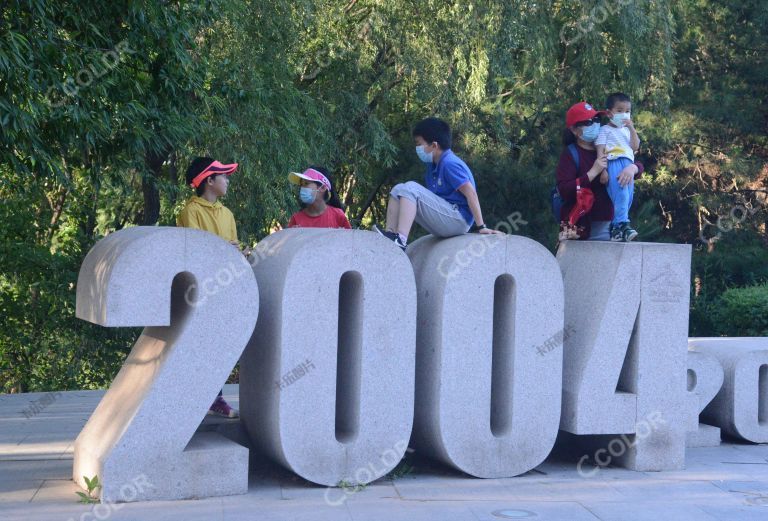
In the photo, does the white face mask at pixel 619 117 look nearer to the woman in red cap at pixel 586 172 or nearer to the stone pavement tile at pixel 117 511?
the woman in red cap at pixel 586 172

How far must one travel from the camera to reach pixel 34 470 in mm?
6219

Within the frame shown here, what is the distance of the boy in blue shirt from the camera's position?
6473 mm

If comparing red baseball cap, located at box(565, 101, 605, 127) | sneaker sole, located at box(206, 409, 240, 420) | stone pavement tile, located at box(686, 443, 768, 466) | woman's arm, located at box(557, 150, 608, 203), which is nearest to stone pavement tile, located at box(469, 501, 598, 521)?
stone pavement tile, located at box(686, 443, 768, 466)

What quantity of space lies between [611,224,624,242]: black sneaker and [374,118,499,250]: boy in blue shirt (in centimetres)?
97

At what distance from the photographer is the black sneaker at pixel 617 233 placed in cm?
680

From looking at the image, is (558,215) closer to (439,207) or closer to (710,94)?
(439,207)

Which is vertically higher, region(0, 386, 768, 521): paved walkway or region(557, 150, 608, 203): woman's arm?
region(557, 150, 608, 203): woman's arm

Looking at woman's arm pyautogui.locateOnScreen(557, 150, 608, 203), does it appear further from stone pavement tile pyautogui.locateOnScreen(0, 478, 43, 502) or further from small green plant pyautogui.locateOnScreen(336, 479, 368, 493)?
stone pavement tile pyautogui.locateOnScreen(0, 478, 43, 502)

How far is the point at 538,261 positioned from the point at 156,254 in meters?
2.45

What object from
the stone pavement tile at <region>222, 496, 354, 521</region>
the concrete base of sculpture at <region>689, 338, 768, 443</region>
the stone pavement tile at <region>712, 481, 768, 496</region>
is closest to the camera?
the stone pavement tile at <region>222, 496, 354, 521</region>

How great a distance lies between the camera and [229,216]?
22.1ft

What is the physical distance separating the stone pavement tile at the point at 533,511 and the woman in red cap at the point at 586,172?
2183 mm

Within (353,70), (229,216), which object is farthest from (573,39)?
(229,216)

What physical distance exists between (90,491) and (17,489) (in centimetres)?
59
